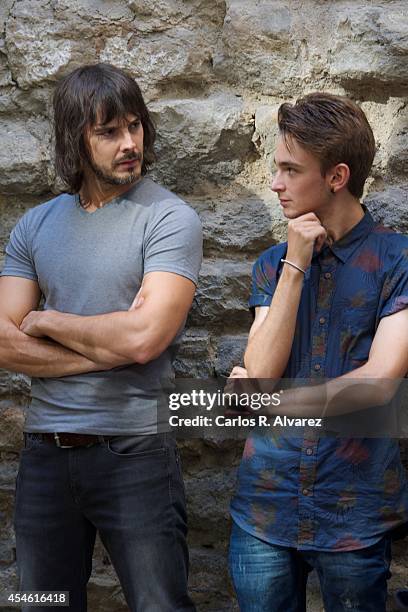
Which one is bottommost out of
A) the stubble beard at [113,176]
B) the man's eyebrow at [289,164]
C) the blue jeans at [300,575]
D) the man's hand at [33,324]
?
the blue jeans at [300,575]

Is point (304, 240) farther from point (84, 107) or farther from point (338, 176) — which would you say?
point (84, 107)

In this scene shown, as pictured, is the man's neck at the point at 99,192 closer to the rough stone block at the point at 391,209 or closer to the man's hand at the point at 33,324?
the man's hand at the point at 33,324

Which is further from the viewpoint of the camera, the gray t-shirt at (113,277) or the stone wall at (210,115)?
the stone wall at (210,115)

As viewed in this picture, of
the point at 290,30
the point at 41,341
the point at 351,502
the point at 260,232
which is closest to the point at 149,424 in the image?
the point at 41,341

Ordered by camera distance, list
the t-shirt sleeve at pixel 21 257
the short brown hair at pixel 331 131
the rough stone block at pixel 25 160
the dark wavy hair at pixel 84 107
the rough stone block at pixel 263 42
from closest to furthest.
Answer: the short brown hair at pixel 331 131, the dark wavy hair at pixel 84 107, the t-shirt sleeve at pixel 21 257, the rough stone block at pixel 263 42, the rough stone block at pixel 25 160

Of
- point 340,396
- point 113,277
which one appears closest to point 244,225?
point 113,277

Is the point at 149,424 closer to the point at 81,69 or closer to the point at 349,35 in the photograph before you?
the point at 81,69

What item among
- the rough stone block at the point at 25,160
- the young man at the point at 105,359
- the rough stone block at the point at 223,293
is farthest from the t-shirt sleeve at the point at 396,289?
the rough stone block at the point at 25,160

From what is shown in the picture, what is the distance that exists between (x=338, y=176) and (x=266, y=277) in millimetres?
332

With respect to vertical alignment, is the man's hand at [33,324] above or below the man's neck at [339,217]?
below

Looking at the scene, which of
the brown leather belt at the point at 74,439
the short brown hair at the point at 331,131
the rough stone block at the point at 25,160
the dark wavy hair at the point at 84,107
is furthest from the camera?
the rough stone block at the point at 25,160

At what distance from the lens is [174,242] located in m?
2.58

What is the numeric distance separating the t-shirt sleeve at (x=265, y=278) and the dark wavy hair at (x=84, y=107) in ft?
1.81

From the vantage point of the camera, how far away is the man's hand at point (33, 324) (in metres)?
2.63
